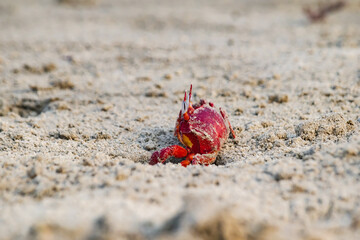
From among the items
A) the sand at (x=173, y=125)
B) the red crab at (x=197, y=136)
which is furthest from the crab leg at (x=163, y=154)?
the sand at (x=173, y=125)

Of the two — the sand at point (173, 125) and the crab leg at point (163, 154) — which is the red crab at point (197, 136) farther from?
the sand at point (173, 125)

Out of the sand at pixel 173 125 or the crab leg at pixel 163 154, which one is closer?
the sand at pixel 173 125

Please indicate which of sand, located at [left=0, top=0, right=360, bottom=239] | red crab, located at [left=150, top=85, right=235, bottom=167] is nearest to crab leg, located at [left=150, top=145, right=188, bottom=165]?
red crab, located at [left=150, top=85, right=235, bottom=167]

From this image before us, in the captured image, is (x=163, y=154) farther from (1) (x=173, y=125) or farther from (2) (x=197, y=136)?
(1) (x=173, y=125)

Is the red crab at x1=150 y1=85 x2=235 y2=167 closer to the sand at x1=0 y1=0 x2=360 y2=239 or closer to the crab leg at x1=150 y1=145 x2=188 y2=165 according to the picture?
the crab leg at x1=150 y1=145 x2=188 y2=165

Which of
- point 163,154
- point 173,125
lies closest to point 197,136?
point 163,154
